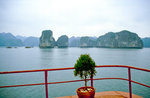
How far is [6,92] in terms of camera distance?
15234 millimetres

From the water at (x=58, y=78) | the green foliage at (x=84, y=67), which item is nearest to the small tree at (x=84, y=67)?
the green foliage at (x=84, y=67)

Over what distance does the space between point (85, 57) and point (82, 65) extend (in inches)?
11.0

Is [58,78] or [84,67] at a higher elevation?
[84,67]

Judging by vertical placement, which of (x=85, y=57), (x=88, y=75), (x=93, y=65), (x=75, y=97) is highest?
(x=85, y=57)

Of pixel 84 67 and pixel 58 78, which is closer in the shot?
pixel 84 67

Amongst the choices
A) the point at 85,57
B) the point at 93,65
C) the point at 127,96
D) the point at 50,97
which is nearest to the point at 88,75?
the point at 93,65

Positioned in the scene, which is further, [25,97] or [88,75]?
[25,97]

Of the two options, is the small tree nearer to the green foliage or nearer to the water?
the green foliage

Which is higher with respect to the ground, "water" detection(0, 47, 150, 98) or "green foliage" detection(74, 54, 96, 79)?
"green foliage" detection(74, 54, 96, 79)

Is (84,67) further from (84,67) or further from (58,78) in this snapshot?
(58,78)

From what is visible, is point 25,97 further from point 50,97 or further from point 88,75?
point 88,75

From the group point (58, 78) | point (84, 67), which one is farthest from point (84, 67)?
point (58, 78)

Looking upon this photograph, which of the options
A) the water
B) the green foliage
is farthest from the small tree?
the water

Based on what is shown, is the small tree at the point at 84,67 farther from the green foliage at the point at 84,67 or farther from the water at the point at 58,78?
the water at the point at 58,78
